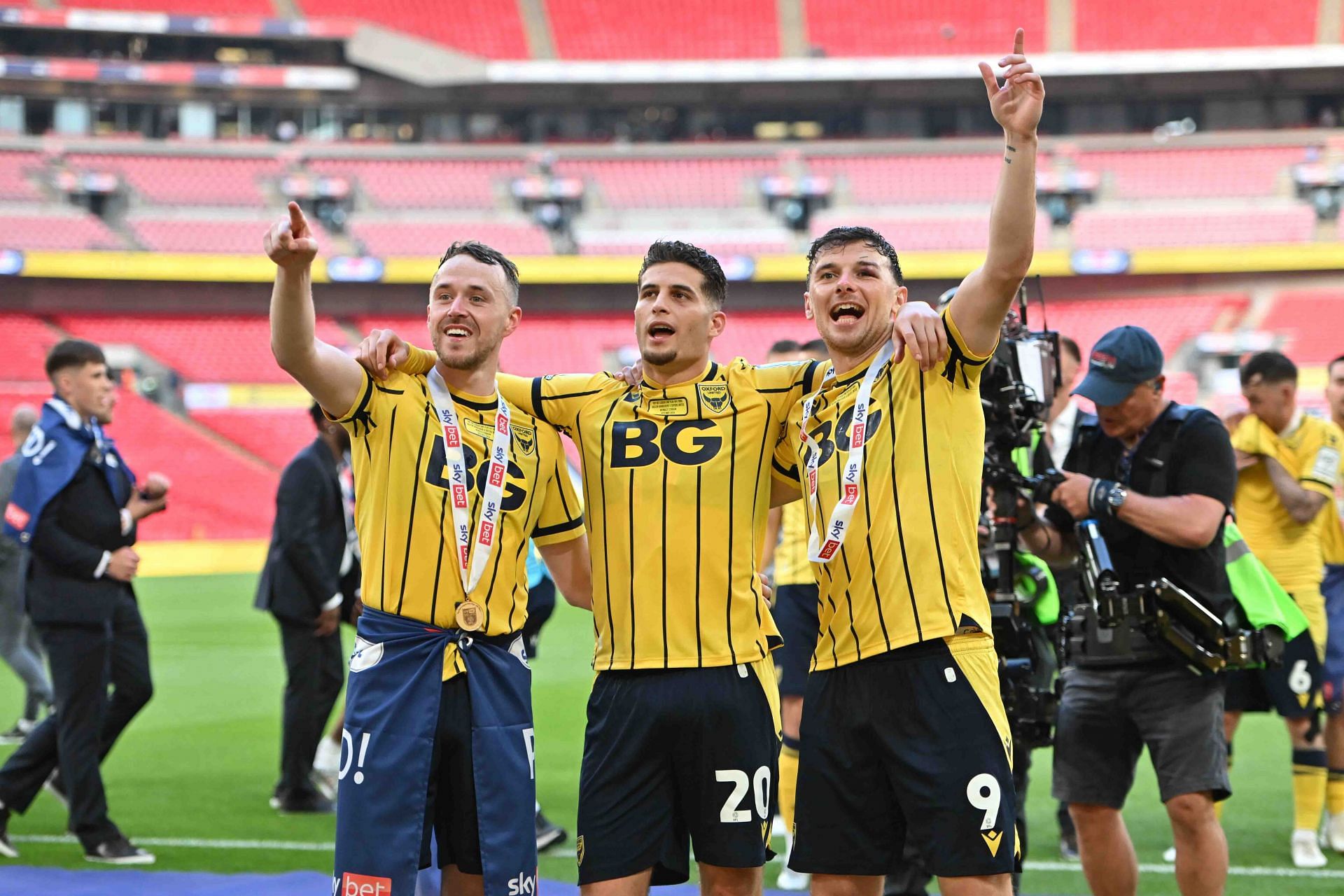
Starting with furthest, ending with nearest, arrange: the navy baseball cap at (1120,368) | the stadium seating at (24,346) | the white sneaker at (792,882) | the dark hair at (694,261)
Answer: the stadium seating at (24,346)
the white sneaker at (792,882)
the navy baseball cap at (1120,368)
the dark hair at (694,261)

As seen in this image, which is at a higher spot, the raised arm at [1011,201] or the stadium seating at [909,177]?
the stadium seating at [909,177]

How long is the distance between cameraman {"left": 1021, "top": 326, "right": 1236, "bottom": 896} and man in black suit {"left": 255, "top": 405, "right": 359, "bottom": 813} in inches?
160

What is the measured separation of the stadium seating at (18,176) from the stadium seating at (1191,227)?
81.6 ft

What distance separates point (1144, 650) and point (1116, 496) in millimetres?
527

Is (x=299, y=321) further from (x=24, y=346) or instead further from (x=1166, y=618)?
(x=24, y=346)

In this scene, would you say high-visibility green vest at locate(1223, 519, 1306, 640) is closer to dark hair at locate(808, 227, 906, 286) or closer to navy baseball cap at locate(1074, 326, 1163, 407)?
navy baseball cap at locate(1074, 326, 1163, 407)

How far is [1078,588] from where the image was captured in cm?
442

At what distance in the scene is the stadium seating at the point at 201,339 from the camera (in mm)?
30188

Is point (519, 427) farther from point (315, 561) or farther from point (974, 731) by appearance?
point (315, 561)

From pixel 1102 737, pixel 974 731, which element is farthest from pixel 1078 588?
pixel 974 731

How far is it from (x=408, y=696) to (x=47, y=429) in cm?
340

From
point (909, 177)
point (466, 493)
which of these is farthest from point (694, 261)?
point (909, 177)

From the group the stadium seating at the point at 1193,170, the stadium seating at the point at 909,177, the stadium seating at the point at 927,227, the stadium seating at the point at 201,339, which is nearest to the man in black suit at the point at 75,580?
the stadium seating at the point at 201,339

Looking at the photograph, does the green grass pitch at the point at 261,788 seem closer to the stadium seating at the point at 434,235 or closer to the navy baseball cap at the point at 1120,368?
the navy baseball cap at the point at 1120,368
